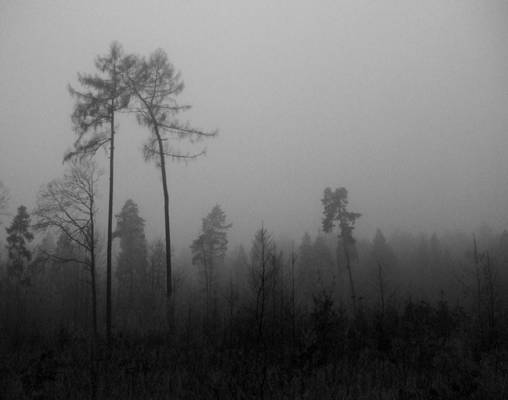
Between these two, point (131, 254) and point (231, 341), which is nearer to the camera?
point (231, 341)

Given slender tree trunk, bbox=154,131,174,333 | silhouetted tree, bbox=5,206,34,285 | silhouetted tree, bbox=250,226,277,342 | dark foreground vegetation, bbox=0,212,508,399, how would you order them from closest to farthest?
silhouetted tree, bbox=250,226,277,342
dark foreground vegetation, bbox=0,212,508,399
slender tree trunk, bbox=154,131,174,333
silhouetted tree, bbox=5,206,34,285

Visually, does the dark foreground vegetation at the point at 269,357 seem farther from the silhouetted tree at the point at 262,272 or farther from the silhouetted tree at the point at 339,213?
the silhouetted tree at the point at 339,213

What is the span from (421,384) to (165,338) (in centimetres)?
881

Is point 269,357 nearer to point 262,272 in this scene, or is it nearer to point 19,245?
point 262,272

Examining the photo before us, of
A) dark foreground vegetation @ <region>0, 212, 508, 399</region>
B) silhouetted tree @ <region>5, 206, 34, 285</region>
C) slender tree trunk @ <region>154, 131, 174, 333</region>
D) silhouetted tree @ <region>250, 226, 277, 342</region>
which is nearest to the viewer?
silhouetted tree @ <region>250, 226, 277, 342</region>

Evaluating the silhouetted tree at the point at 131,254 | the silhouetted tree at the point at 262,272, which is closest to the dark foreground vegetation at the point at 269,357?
the silhouetted tree at the point at 262,272

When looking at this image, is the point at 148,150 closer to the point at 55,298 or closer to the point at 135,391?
the point at 135,391

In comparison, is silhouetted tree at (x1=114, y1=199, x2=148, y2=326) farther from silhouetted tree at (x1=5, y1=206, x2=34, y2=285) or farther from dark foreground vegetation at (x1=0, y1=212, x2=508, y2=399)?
dark foreground vegetation at (x1=0, y1=212, x2=508, y2=399)

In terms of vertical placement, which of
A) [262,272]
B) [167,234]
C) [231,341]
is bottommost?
[231,341]

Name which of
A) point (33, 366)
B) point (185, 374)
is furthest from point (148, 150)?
point (185, 374)

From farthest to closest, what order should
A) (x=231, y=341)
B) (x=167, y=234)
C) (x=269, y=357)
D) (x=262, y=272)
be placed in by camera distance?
1. (x=167, y=234)
2. (x=231, y=341)
3. (x=269, y=357)
4. (x=262, y=272)

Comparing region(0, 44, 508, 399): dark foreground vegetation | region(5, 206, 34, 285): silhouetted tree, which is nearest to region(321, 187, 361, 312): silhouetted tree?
region(0, 44, 508, 399): dark foreground vegetation

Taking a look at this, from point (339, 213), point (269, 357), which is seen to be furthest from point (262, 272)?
point (339, 213)

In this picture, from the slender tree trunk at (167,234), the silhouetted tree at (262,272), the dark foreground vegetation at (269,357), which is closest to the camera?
the silhouetted tree at (262,272)
